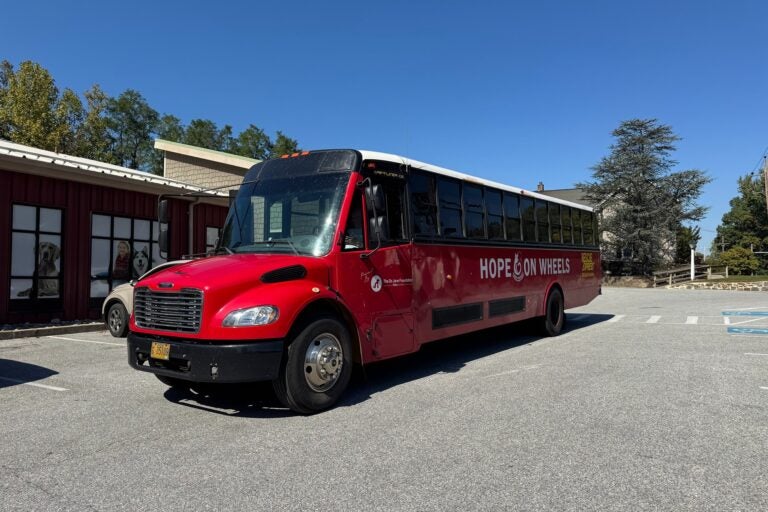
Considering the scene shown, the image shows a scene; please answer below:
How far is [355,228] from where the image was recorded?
597 cm

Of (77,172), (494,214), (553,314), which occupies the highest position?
(77,172)

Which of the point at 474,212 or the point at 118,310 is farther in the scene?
the point at 118,310

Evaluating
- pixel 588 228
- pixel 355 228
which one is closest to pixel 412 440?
pixel 355 228

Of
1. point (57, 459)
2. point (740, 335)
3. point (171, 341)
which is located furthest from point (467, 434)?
point (740, 335)

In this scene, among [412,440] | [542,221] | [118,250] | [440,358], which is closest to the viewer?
[412,440]

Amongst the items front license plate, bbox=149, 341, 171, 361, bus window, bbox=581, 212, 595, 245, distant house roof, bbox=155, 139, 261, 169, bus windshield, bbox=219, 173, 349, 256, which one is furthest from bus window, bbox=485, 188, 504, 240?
distant house roof, bbox=155, 139, 261, 169

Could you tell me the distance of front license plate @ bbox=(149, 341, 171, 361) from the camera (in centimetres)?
511

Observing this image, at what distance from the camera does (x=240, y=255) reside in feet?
19.4

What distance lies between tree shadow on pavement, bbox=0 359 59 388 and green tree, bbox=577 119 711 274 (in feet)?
123

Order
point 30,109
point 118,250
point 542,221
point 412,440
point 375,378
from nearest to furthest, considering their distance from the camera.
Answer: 1. point 412,440
2. point 375,378
3. point 542,221
4. point 118,250
5. point 30,109

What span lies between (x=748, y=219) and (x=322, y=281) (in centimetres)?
6557

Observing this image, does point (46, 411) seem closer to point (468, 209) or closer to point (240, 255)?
point (240, 255)

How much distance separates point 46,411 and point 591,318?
1367 centimetres

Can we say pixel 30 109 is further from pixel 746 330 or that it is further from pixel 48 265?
pixel 746 330
